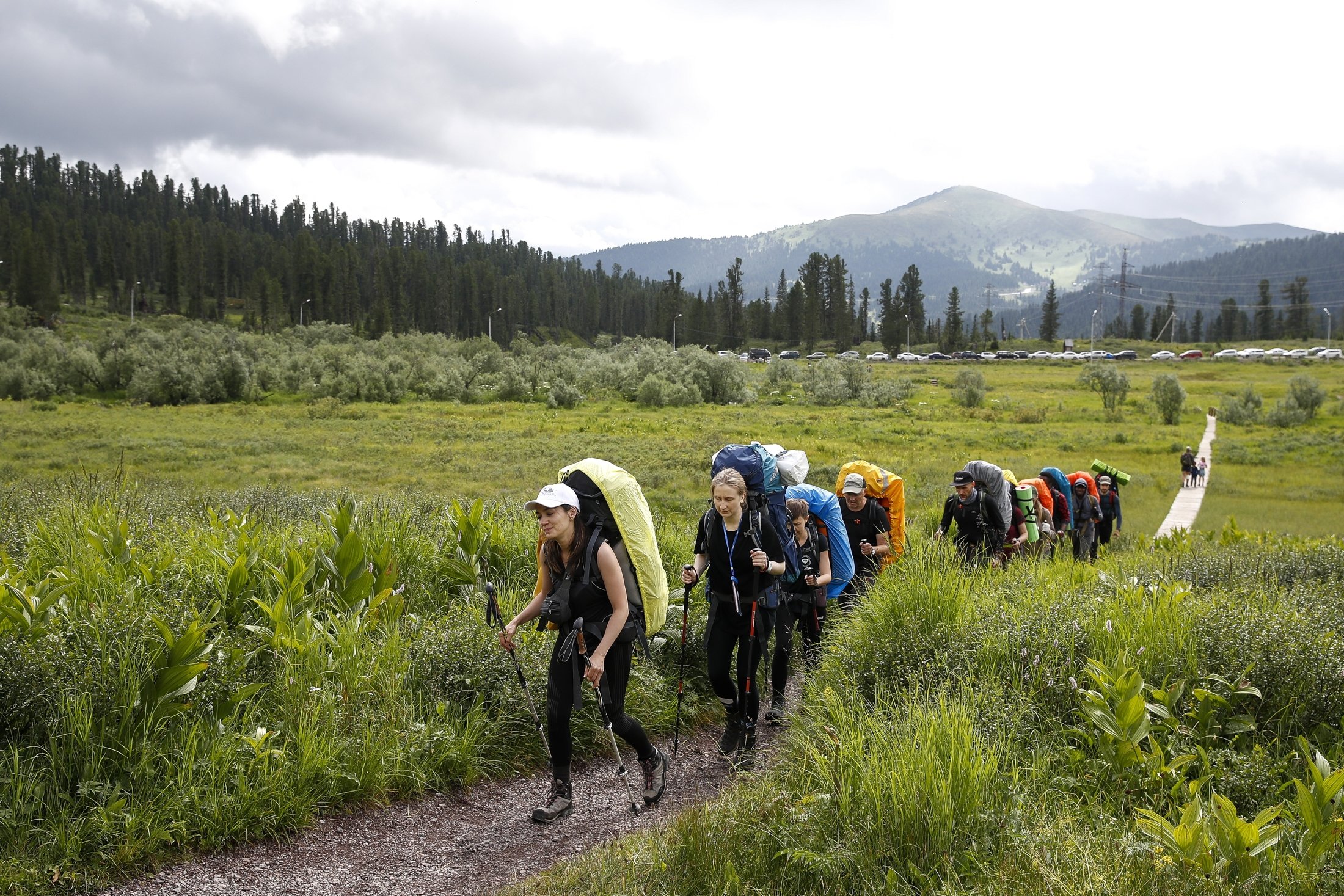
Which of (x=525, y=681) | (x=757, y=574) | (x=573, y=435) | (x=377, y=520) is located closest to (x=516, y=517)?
(x=377, y=520)

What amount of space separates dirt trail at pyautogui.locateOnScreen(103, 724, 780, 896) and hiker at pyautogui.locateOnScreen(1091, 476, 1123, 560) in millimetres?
9790

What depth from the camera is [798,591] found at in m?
6.29

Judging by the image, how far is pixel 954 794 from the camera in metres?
3.61

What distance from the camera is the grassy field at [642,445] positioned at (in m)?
22.1

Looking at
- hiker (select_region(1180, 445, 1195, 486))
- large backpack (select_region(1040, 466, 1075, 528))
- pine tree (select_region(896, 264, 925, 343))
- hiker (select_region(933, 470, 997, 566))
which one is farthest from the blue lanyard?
pine tree (select_region(896, 264, 925, 343))

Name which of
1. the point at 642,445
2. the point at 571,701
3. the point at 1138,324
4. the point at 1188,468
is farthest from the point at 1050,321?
the point at 571,701

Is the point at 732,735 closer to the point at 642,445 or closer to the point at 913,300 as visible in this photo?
the point at 642,445

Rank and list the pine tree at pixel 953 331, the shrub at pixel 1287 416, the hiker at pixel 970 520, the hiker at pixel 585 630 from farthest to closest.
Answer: the pine tree at pixel 953 331 < the shrub at pixel 1287 416 < the hiker at pixel 970 520 < the hiker at pixel 585 630

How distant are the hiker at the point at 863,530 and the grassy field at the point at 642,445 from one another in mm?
7653

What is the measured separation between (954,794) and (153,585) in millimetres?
5584

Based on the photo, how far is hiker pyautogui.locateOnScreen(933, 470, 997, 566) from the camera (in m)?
8.45

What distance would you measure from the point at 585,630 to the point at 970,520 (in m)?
5.52

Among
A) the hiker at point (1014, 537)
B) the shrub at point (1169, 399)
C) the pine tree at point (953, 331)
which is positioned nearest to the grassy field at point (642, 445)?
the shrub at point (1169, 399)

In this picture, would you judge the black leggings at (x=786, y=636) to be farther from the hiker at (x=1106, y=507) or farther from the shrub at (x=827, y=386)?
the shrub at (x=827, y=386)
